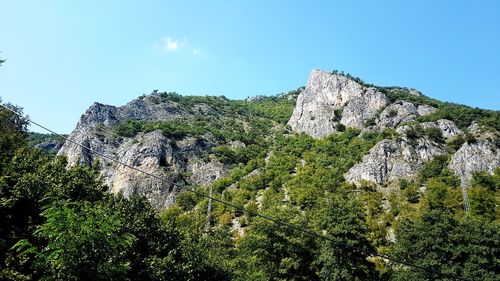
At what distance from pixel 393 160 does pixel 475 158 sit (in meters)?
13.4

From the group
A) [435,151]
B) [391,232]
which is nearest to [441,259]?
[391,232]

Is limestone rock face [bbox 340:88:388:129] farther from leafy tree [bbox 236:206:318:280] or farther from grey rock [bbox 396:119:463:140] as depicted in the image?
leafy tree [bbox 236:206:318:280]

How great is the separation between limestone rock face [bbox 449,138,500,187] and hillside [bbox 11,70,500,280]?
0.76 feet

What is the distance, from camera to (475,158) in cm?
6994

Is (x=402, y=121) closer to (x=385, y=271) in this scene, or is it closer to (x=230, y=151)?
(x=230, y=151)

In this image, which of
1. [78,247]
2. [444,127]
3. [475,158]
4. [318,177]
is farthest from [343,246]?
[444,127]

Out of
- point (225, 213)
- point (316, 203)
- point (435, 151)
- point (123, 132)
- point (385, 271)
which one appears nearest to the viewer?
point (385, 271)

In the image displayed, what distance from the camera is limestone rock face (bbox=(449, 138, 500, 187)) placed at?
6869 centimetres

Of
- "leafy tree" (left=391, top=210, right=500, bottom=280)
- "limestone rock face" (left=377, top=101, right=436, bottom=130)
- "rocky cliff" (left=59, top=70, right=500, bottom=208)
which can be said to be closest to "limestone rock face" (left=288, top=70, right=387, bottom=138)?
"rocky cliff" (left=59, top=70, right=500, bottom=208)

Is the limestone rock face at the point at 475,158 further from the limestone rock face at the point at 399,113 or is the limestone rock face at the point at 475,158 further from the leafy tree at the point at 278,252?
the leafy tree at the point at 278,252

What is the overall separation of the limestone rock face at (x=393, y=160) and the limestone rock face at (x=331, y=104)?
2622cm

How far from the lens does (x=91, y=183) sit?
25.1 meters

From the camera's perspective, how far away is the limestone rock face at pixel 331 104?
106 m

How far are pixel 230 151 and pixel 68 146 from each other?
120ft
